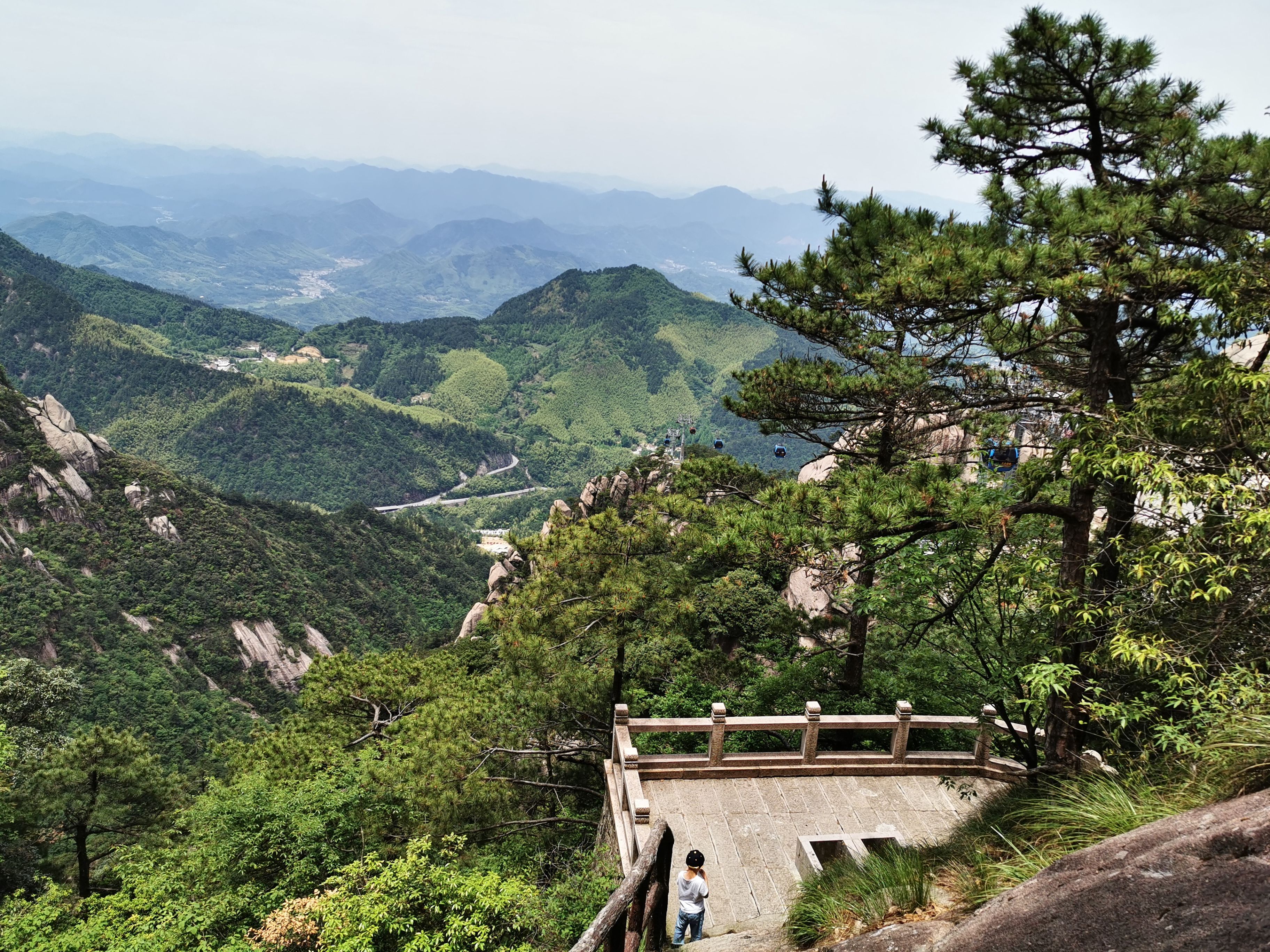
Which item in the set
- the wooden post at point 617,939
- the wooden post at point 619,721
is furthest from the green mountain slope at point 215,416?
the wooden post at point 617,939

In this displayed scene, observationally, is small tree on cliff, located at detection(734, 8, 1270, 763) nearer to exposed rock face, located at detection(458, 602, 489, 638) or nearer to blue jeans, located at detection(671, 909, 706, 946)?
blue jeans, located at detection(671, 909, 706, 946)

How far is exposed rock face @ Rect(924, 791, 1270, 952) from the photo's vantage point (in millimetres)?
3092

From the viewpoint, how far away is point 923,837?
8922 mm

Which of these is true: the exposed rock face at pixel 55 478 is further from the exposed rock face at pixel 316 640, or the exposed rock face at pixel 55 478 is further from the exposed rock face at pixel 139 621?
the exposed rock face at pixel 316 640

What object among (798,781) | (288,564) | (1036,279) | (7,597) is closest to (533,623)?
(798,781)

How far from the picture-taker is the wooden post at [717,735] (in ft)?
33.0

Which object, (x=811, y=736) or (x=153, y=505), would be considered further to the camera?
(x=153, y=505)

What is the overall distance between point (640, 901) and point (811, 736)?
18.6 ft

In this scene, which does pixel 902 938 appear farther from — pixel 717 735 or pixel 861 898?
pixel 717 735

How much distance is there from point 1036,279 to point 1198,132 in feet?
8.04

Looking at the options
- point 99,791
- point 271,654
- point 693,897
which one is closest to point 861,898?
point 693,897

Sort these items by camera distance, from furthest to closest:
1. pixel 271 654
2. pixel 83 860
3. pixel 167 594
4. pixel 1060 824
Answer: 1. pixel 271 654
2. pixel 167 594
3. pixel 83 860
4. pixel 1060 824

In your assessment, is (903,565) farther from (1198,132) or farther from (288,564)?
(288,564)

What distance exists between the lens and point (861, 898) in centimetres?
534
